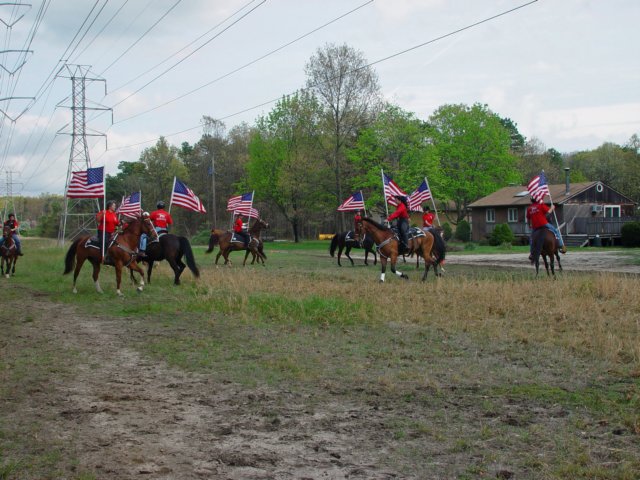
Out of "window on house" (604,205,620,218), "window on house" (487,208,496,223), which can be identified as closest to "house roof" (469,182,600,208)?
"window on house" (487,208,496,223)

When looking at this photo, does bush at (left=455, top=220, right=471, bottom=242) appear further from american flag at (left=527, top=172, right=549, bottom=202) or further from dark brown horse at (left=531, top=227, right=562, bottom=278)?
dark brown horse at (left=531, top=227, right=562, bottom=278)

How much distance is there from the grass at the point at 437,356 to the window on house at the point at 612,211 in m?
45.0

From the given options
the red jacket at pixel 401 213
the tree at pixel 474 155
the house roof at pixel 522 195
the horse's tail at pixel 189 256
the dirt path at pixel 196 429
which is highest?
the tree at pixel 474 155

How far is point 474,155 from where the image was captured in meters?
74.3

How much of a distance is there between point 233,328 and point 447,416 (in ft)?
21.7

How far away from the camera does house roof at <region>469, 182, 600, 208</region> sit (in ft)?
183

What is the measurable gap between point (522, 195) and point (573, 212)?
5.17 meters

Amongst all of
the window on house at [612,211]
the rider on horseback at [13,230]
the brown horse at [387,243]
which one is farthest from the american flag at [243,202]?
the window on house at [612,211]

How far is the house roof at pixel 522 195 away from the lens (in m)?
55.8

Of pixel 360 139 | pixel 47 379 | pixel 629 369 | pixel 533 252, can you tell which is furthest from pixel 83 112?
pixel 629 369

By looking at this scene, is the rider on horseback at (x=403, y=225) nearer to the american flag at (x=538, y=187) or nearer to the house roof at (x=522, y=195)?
the american flag at (x=538, y=187)

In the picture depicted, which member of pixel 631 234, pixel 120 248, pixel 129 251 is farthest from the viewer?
pixel 631 234

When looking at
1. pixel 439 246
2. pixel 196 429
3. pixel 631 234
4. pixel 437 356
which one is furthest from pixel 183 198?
pixel 631 234

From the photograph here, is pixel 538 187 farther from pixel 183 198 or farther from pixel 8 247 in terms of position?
pixel 8 247
